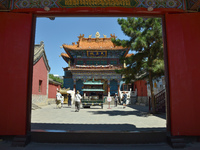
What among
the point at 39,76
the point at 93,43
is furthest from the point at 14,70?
the point at 93,43

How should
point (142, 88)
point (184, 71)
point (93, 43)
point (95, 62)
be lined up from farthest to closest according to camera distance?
point (93, 43) < point (95, 62) < point (142, 88) < point (184, 71)

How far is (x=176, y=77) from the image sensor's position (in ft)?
12.8

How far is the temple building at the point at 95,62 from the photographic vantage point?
24.9m

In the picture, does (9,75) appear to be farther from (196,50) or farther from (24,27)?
(196,50)

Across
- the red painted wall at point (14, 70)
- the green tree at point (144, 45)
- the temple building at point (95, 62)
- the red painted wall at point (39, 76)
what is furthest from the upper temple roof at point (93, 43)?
the red painted wall at point (14, 70)

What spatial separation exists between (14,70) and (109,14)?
280cm

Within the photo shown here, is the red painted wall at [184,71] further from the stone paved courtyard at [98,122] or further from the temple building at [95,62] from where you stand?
the temple building at [95,62]

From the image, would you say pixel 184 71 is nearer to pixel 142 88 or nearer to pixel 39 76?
pixel 39 76

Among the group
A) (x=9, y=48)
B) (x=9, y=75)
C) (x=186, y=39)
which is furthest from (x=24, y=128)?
(x=186, y=39)

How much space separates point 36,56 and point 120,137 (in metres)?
13.2

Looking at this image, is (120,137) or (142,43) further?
(142,43)

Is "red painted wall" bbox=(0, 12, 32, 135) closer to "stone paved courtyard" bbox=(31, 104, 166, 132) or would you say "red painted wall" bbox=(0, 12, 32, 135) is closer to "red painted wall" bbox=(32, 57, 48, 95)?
"stone paved courtyard" bbox=(31, 104, 166, 132)

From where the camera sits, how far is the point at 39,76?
52.4ft

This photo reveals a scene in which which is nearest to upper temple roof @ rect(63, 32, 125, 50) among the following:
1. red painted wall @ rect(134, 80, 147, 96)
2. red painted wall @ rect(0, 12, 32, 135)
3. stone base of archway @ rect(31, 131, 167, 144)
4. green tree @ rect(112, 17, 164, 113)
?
red painted wall @ rect(134, 80, 147, 96)
